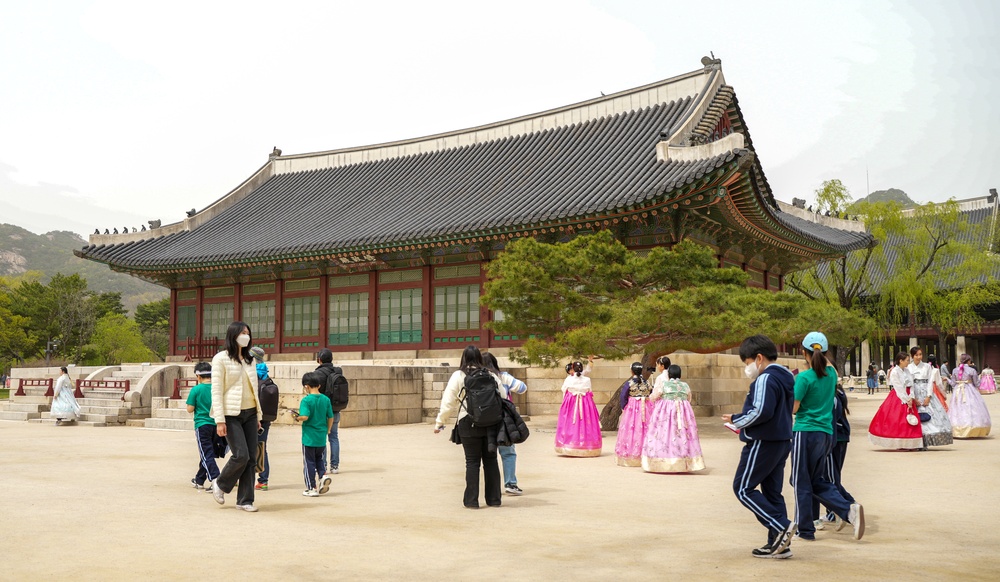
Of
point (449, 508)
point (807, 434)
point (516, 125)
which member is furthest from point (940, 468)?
point (516, 125)

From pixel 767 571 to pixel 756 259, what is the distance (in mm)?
21771

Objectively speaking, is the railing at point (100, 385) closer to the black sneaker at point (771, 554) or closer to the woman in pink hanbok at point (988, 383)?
the black sneaker at point (771, 554)

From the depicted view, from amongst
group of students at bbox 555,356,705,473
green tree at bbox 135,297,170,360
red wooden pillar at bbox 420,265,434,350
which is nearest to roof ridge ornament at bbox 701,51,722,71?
red wooden pillar at bbox 420,265,434,350

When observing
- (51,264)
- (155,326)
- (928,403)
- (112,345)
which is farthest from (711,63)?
(51,264)

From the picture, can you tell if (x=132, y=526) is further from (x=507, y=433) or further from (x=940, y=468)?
(x=940, y=468)

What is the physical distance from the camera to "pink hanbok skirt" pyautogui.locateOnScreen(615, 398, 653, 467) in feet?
40.1

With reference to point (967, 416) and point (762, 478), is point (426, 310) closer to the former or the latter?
→ point (967, 416)

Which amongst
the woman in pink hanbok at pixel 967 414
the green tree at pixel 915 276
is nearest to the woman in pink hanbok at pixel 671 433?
the woman in pink hanbok at pixel 967 414

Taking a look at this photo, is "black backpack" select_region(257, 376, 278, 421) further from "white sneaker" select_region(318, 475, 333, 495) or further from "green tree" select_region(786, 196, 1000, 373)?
"green tree" select_region(786, 196, 1000, 373)

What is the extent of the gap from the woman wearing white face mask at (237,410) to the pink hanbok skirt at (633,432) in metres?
5.68

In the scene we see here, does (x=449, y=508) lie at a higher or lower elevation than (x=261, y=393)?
lower

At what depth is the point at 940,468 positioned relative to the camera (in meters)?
11.9

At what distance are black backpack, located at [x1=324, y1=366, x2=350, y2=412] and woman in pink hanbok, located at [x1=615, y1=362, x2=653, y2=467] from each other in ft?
12.9

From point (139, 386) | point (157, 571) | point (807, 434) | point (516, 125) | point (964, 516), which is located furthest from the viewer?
point (516, 125)
